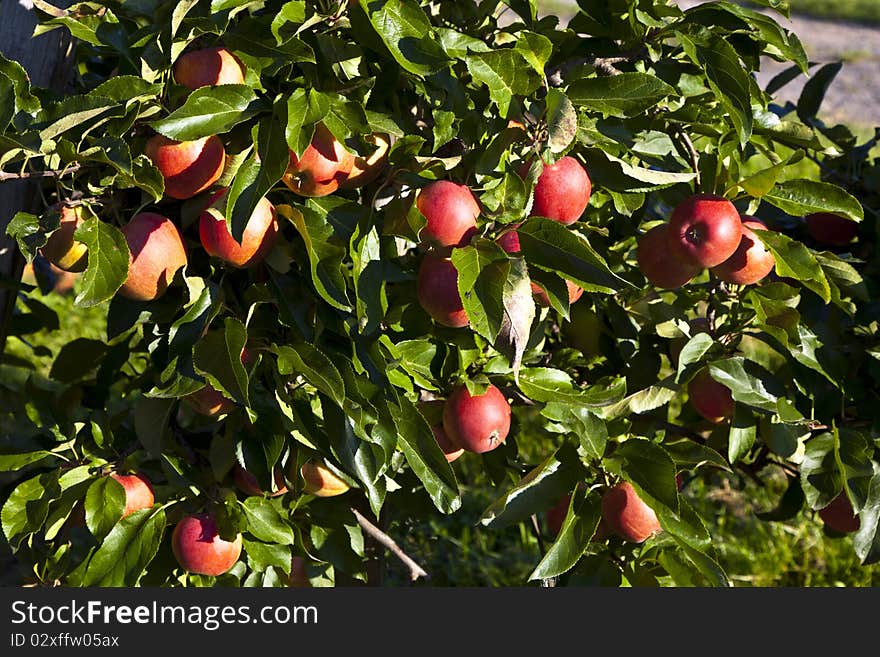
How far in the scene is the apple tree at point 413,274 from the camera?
38.2 inches

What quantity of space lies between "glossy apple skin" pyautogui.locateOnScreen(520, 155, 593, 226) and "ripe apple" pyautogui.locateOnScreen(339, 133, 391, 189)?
0.49 feet

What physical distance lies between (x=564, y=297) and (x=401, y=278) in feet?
0.52

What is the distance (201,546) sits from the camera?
117 cm

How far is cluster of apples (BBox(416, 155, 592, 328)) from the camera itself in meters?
0.97

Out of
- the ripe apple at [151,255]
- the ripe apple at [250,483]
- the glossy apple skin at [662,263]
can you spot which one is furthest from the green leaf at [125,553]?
the glossy apple skin at [662,263]

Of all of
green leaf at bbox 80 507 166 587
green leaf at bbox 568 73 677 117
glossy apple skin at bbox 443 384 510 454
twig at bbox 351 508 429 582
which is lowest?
twig at bbox 351 508 429 582

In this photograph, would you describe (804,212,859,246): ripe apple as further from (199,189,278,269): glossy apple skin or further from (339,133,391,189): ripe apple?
(199,189,278,269): glossy apple skin

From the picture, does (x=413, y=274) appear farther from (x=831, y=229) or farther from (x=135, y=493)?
(x=831, y=229)

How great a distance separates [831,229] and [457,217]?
74cm

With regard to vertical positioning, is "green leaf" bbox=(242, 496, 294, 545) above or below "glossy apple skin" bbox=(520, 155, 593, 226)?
below

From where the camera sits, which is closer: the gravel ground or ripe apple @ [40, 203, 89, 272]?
ripe apple @ [40, 203, 89, 272]

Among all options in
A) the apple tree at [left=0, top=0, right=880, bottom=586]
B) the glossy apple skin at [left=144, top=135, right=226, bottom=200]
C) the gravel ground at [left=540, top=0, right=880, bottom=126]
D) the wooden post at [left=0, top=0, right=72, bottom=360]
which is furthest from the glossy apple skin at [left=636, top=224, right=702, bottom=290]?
the gravel ground at [left=540, top=0, right=880, bottom=126]

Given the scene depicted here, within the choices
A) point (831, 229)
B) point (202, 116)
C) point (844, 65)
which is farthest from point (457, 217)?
point (844, 65)

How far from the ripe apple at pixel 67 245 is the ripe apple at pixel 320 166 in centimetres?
20
